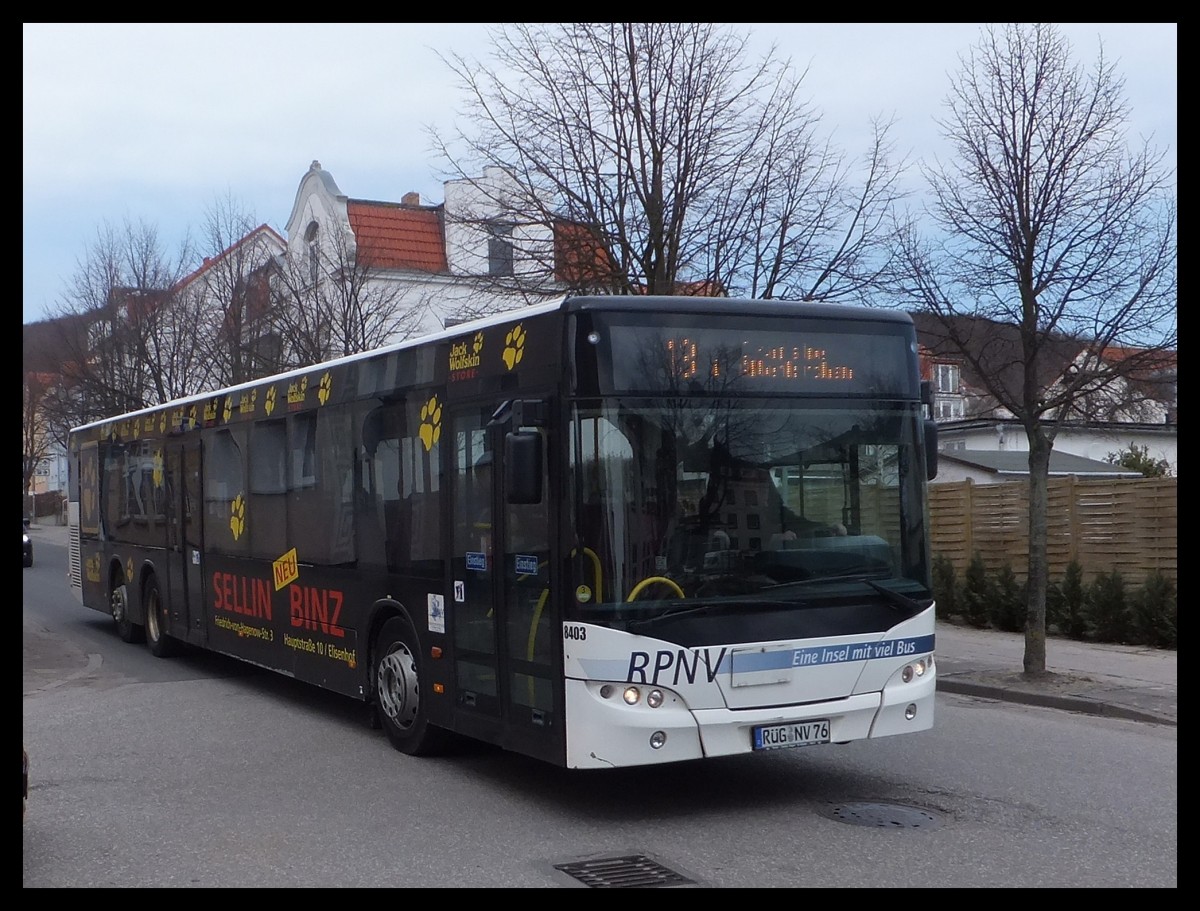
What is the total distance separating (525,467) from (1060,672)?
797cm

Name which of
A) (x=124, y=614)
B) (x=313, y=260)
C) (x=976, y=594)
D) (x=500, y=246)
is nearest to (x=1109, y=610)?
(x=976, y=594)

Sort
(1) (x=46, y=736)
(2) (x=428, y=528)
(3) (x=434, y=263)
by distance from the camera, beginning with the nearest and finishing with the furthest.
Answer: (2) (x=428, y=528) → (1) (x=46, y=736) → (3) (x=434, y=263)

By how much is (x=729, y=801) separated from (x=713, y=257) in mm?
9256

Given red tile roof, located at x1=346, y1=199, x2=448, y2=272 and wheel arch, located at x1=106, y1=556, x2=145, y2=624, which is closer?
wheel arch, located at x1=106, y1=556, x2=145, y2=624

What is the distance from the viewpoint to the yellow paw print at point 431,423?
29.9ft

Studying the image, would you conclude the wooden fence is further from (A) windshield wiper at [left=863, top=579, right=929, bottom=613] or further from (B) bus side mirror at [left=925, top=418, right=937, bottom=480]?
(A) windshield wiper at [left=863, top=579, right=929, bottom=613]

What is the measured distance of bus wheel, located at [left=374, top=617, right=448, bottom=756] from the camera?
9.35 metres

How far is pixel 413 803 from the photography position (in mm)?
8047

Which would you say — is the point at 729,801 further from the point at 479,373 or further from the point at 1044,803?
the point at 479,373

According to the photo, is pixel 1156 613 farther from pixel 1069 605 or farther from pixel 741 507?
pixel 741 507

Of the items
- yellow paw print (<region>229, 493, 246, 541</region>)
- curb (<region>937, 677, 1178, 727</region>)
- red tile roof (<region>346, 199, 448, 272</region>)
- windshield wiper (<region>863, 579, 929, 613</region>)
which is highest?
red tile roof (<region>346, 199, 448, 272</region>)

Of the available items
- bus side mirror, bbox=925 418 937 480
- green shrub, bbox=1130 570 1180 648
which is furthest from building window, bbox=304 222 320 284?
bus side mirror, bbox=925 418 937 480

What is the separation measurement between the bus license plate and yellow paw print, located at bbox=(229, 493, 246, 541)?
6937 mm
